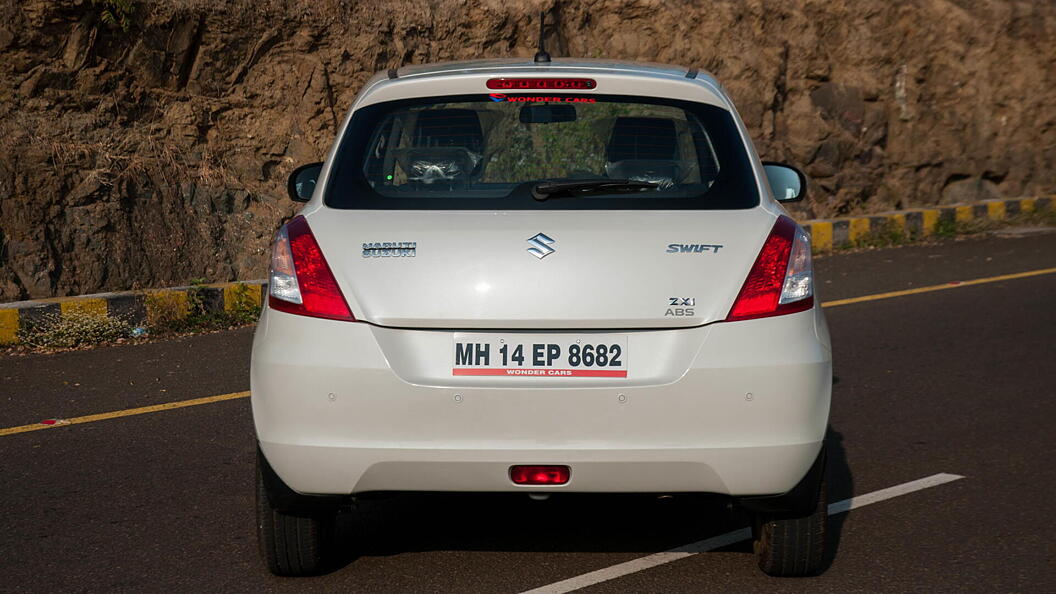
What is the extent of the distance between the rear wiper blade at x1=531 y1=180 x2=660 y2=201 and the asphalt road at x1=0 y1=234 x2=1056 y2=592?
100cm

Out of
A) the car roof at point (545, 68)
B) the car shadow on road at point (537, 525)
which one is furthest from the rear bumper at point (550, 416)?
the car roof at point (545, 68)

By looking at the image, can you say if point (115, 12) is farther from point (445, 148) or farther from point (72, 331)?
point (445, 148)

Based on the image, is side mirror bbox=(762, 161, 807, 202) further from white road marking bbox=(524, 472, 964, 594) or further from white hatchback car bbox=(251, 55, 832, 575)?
white road marking bbox=(524, 472, 964, 594)

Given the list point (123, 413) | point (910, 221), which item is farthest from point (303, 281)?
point (910, 221)

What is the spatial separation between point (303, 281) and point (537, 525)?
1535 millimetres

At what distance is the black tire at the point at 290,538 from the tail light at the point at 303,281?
1.98 feet

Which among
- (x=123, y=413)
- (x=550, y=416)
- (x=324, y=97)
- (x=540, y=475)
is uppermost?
(x=550, y=416)

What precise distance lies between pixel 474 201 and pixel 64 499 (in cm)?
242

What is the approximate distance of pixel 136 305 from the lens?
32.0 ft

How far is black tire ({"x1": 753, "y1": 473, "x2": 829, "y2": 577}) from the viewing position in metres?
4.31

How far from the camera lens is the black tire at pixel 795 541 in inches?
170

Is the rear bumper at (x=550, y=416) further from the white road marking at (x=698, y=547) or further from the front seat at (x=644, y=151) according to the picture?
the front seat at (x=644, y=151)

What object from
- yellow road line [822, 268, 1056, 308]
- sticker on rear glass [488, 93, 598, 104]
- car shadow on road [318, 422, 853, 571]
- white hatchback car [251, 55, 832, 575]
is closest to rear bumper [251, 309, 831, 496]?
white hatchback car [251, 55, 832, 575]

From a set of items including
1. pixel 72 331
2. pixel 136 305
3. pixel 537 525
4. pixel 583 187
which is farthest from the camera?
pixel 136 305
